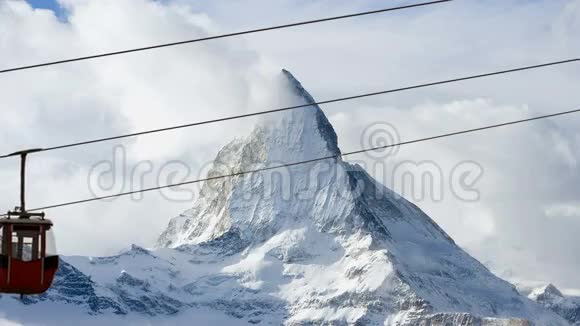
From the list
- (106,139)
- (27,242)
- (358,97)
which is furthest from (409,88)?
(27,242)

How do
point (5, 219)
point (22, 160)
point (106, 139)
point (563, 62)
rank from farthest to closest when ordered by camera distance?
point (563, 62) → point (106, 139) → point (5, 219) → point (22, 160)

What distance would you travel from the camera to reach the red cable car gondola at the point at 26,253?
40.4 metres

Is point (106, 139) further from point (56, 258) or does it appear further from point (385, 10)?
point (385, 10)

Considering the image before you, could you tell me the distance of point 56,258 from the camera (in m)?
42.0

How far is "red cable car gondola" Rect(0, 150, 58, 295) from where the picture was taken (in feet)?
132

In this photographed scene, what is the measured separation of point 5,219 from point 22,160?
318cm

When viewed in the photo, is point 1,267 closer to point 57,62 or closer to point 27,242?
point 27,242

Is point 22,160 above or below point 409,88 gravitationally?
below

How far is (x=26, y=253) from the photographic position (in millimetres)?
42344

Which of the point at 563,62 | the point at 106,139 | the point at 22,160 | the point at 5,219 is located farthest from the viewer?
the point at 563,62

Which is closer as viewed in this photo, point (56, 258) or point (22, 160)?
point (22, 160)

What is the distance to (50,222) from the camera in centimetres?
4066

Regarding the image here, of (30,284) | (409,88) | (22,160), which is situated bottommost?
(30,284)

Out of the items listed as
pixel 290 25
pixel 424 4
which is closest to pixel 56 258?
pixel 290 25
